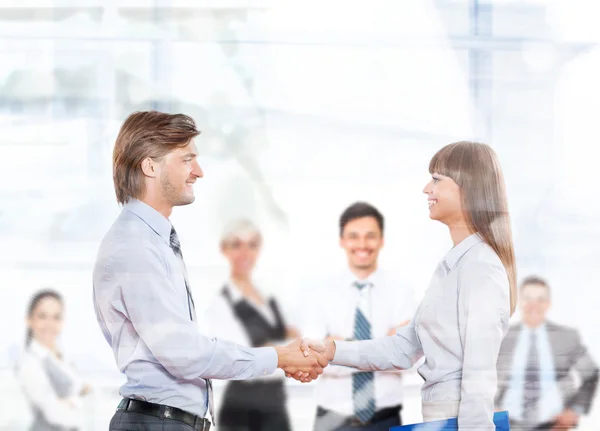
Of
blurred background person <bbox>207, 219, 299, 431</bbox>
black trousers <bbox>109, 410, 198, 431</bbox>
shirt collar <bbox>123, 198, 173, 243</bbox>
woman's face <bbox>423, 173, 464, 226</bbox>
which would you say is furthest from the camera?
blurred background person <bbox>207, 219, 299, 431</bbox>

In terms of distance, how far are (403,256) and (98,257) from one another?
87 cm

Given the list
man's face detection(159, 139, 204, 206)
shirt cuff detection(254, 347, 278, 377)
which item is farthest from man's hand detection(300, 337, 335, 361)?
man's face detection(159, 139, 204, 206)

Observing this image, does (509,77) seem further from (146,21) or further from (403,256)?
(146,21)

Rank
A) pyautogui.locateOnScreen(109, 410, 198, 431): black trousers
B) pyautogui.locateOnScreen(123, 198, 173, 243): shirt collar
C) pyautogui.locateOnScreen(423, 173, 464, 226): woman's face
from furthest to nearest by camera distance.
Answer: pyautogui.locateOnScreen(423, 173, 464, 226): woman's face, pyautogui.locateOnScreen(123, 198, 173, 243): shirt collar, pyautogui.locateOnScreen(109, 410, 198, 431): black trousers

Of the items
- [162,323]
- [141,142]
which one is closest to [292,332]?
[162,323]

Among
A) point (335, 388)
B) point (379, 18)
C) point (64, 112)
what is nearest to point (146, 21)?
point (64, 112)

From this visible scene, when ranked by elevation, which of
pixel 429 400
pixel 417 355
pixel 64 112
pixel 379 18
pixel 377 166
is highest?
pixel 379 18

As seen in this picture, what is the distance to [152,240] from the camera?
1.73m

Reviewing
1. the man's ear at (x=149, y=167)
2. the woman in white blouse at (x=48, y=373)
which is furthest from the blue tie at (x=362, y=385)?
the woman in white blouse at (x=48, y=373)

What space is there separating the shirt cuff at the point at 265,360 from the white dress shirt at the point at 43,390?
1.91 feet

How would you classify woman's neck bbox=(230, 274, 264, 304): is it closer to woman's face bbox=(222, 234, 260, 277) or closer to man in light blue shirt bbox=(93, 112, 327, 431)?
woman's face bbox=(222, 234, 260, 277)

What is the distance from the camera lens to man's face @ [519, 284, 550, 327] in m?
1.99

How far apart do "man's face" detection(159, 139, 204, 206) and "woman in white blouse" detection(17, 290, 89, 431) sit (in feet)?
1.58

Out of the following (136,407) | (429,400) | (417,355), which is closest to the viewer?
(136,407)
